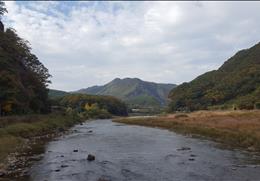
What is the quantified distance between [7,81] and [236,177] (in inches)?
2048

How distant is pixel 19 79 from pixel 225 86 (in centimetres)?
9343

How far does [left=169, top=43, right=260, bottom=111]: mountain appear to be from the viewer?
5148 inches

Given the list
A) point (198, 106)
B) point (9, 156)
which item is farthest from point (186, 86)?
point (9, 156)

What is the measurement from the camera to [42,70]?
334 feet

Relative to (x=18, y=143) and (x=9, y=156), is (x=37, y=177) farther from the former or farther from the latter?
(x=18, y=143)

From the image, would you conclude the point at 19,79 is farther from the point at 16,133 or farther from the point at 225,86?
the point at 225,86

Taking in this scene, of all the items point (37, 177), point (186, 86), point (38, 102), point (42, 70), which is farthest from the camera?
point (186, 86)

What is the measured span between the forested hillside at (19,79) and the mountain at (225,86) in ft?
196

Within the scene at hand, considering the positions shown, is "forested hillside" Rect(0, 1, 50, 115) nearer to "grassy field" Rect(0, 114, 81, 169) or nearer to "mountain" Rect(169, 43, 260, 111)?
"grassy field" Rect(0, 114, 81, 169)

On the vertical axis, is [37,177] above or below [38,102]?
below

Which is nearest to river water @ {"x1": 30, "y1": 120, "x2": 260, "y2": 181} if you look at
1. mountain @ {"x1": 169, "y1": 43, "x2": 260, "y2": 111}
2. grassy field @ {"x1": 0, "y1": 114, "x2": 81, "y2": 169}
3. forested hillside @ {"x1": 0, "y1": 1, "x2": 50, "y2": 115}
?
grassy field @ {"x1": 0, "y1": 114, "x2": 81, "y2": 169}

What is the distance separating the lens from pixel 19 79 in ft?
242

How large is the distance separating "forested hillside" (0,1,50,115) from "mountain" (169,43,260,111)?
5979cm

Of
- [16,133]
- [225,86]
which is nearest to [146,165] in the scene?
[16,133]
